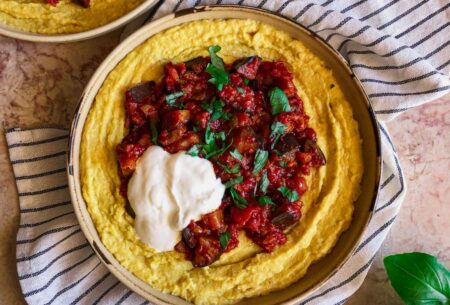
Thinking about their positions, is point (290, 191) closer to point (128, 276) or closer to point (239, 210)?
→ point (239, 210)

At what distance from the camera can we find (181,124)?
159 inches

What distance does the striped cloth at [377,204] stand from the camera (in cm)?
443

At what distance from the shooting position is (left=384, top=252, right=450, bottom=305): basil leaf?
425 cm

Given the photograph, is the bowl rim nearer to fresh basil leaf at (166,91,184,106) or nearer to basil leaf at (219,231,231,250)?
fresh basil leaf at (166,91,184,106)

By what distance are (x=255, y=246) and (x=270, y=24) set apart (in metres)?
1.55

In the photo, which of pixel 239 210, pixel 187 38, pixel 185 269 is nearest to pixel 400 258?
pixel 239 210

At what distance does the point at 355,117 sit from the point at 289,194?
746mm

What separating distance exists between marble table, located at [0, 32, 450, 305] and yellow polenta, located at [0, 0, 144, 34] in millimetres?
242

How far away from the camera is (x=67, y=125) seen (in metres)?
4.62

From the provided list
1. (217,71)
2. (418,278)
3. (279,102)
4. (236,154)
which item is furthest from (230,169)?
(418,278)

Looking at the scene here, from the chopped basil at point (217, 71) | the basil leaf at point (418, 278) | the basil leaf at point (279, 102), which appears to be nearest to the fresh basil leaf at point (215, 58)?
the chopped basil at point (217, 71)

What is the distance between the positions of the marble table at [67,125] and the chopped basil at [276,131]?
1164 millimetres

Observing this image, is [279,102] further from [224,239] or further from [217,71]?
[224,239]

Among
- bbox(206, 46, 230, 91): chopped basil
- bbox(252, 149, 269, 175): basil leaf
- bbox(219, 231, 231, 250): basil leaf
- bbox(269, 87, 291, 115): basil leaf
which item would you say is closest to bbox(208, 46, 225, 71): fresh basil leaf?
bbox(206, 46, 230, 91): chopped basil
